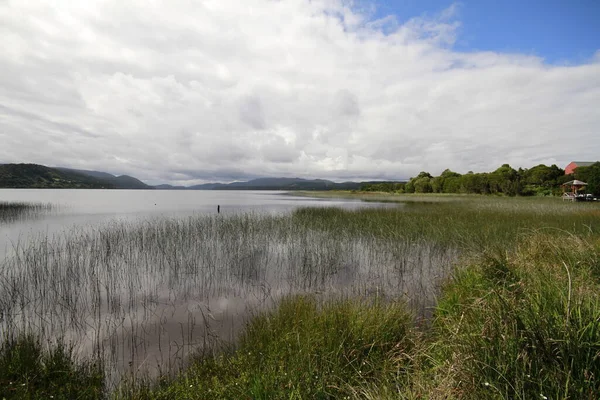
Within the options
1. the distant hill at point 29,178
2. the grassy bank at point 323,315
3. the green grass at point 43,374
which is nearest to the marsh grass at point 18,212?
the grassy bank at point 323,315

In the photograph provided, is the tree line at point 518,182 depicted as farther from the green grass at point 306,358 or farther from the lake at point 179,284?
the green grass at point 306,358

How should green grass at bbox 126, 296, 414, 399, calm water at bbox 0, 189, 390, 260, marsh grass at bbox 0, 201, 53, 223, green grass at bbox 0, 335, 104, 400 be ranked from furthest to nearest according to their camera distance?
marsh grass at bbox 0, 201, 53, 223 < calm water at bbox 0, 189, 390, 260 < green grass at bbox 0, 335, 104, 400 < green grass at bbox 126, 296, 414, 399

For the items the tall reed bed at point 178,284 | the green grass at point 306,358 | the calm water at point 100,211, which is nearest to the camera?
the green grass at point 306,358

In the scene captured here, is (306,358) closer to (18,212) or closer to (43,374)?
(43,374)

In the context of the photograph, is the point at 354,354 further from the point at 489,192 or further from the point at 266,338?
the point at 489,192

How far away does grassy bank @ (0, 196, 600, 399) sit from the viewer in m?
2.77

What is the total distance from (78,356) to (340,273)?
715 centimetres

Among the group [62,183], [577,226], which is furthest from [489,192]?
[62,183]

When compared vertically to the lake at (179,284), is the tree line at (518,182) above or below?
above

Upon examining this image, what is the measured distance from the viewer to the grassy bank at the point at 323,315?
2768 millimetres

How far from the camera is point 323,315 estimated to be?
4.89 metres

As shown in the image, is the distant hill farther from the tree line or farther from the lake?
the tree line

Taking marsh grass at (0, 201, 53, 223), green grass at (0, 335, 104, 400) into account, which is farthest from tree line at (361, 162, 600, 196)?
marsh grass at (0, 201, 53, 223)

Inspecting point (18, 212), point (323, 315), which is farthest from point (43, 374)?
point (18, 212)
